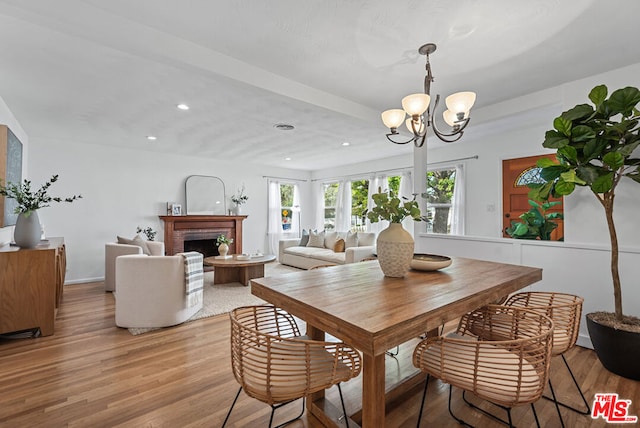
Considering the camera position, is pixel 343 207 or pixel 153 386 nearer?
pixel 153 386

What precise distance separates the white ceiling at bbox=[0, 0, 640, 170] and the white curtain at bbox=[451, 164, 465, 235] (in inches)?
75.5

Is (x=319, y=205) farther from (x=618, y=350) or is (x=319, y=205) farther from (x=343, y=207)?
(x=618, y=350)

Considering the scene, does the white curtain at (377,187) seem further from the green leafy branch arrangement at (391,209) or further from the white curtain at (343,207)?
the green leafy branch arrangement at (391,209)

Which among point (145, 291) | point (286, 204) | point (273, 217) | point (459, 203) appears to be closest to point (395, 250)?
point (145, 291)

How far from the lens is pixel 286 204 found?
299 inches

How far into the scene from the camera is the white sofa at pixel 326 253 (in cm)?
500

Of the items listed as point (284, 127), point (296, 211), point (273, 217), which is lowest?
point (273, 217)

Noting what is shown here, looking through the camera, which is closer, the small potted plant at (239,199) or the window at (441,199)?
the window at (441,199)

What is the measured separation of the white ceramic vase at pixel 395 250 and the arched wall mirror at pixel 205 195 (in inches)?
200

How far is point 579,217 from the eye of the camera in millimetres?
2693

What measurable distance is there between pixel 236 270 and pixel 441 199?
3.86 metres

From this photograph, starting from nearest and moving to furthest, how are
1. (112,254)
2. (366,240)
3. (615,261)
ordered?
(615,261)
(112,254)
(366,240)

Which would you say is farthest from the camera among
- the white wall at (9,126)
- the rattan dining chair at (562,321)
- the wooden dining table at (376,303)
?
the white wall at (9,126)

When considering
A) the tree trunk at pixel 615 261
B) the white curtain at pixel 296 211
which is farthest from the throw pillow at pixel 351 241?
the tree trunk at pixel 615 261
